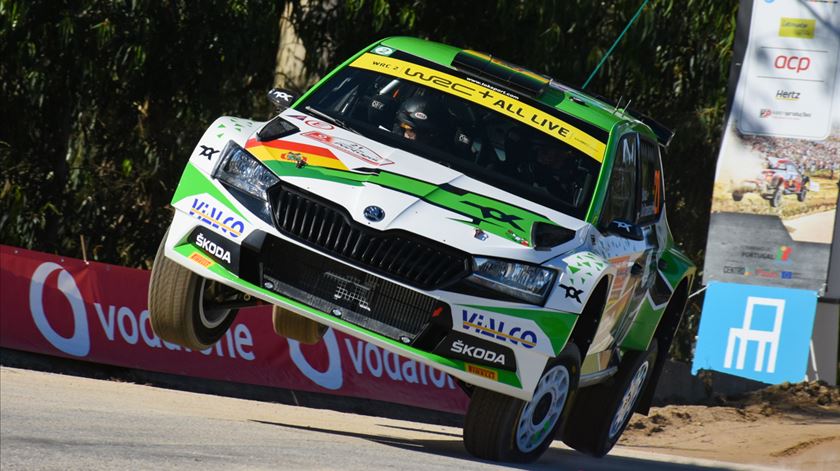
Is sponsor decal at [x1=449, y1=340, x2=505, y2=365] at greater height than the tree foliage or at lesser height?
lesser

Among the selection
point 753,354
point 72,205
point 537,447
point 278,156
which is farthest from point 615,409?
point 72,205

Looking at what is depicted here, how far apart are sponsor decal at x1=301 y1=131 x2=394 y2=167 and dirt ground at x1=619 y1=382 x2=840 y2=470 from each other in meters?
4.85

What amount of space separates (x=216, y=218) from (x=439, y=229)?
123 cm

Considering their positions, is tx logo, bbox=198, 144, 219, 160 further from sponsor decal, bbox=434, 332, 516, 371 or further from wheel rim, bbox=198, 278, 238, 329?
sponsor decal, bbox=434, 332, 516, 371

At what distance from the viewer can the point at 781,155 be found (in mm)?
17391

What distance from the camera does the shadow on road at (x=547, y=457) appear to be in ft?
28.1

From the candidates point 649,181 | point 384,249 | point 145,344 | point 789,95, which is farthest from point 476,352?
point 789,95

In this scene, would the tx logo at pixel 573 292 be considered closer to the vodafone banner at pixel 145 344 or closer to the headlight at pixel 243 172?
the headlight at pixel 243 172

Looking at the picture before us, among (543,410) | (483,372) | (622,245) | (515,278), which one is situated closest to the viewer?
(515,278)

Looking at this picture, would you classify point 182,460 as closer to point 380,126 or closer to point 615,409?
point 380,126

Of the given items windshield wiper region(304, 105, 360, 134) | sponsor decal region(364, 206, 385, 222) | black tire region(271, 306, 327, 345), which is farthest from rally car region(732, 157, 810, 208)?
sponsor decal region(364, 206, 385, 222)

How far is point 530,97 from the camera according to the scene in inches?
341

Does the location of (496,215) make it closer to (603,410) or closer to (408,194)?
(408,194)

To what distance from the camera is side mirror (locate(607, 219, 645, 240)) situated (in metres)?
8.09
